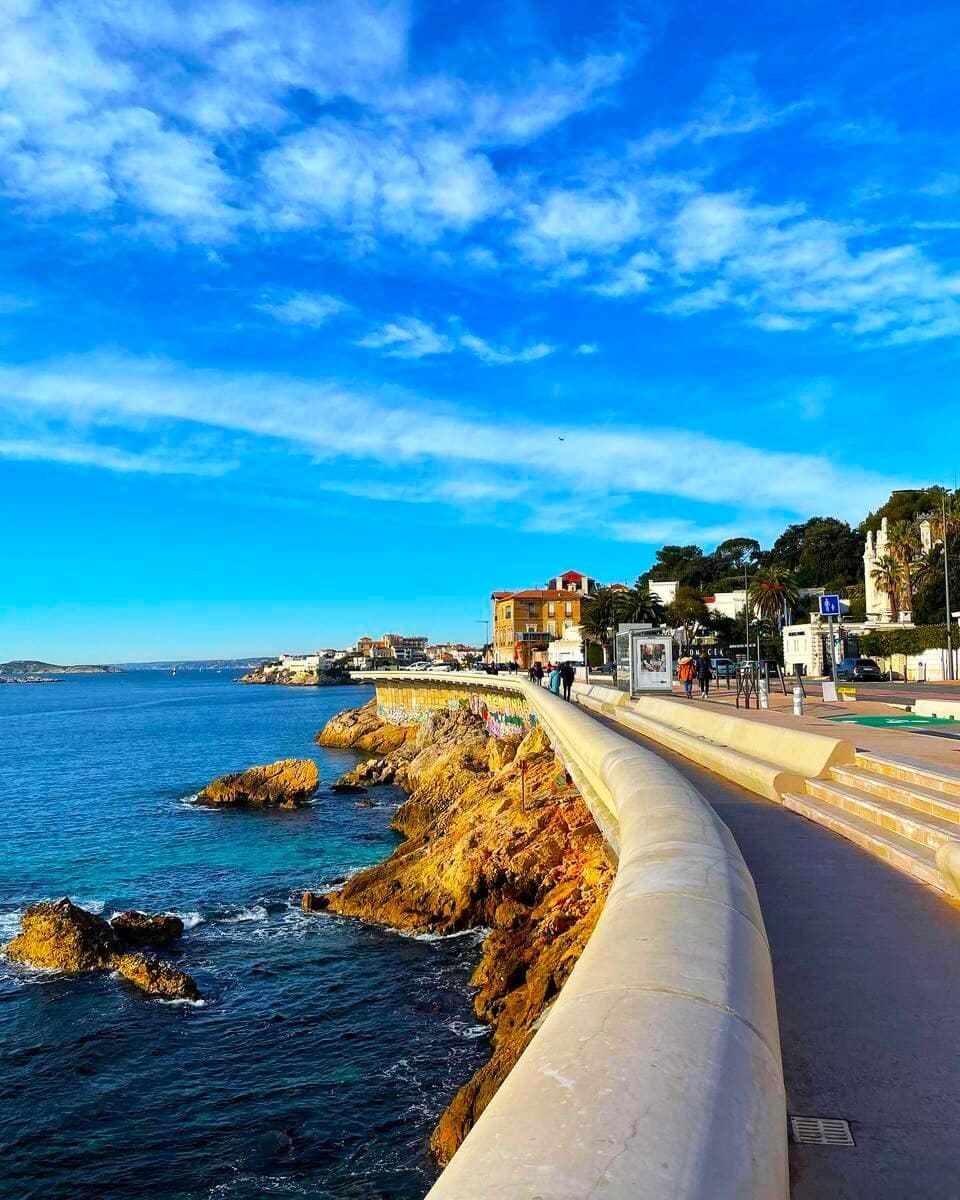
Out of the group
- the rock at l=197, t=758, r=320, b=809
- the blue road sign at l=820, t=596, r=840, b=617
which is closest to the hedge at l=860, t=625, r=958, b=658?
the blue road sign at l=820, t=596, r=840, b=617

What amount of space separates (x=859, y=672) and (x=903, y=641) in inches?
204

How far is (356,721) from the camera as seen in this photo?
68.6 metres

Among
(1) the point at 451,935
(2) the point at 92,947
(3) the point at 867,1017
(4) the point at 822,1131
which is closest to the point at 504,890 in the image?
(1) the point at 451,935

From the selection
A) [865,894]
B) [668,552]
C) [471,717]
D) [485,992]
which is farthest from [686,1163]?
[668,552]

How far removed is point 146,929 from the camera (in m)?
18.8

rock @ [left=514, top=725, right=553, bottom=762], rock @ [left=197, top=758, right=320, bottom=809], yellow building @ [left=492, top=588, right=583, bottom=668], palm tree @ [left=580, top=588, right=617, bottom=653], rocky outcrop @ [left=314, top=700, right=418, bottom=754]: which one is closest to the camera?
rock @ [left=514, top=725, right=553, bottom=762]

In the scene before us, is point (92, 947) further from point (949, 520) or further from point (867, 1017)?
point (949, 520)

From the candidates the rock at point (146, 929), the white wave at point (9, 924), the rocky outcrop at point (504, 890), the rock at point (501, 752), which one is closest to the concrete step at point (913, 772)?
the rocky outcrop at point (504, 890)

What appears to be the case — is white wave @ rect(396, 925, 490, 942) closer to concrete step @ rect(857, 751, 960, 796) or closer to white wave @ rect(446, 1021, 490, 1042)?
white wave @ rect(446, 1021, 490, 1042)

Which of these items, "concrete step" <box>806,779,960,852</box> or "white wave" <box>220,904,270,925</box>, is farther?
"white wave" <box>220,904,270,925</box>

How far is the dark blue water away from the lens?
10.4 meters

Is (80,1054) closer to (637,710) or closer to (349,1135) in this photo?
(349,1135)

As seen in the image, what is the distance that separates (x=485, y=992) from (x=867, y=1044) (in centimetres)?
1086

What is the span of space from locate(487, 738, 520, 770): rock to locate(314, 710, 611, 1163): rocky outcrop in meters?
3.70
